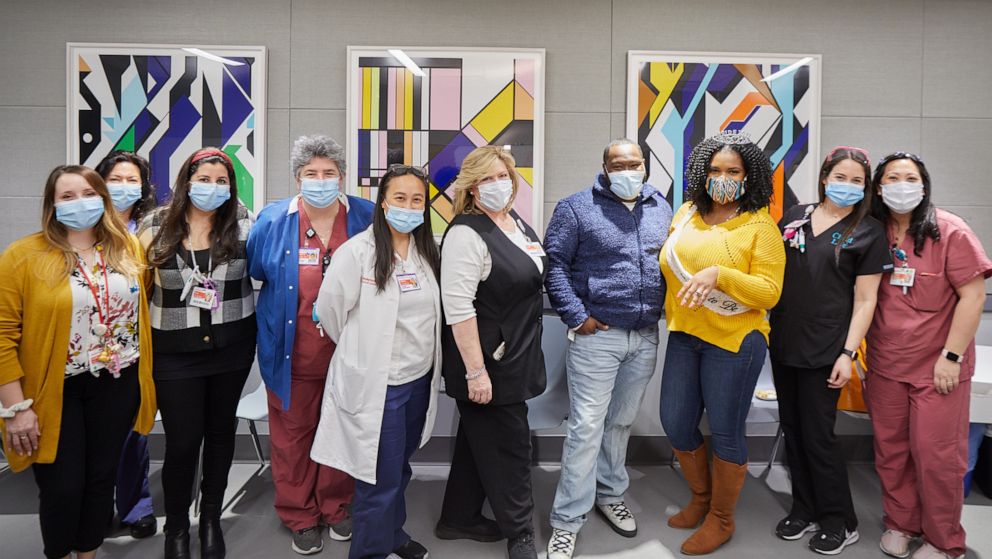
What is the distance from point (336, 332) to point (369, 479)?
557 mm

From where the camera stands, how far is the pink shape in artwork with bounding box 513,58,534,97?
10.7 feet

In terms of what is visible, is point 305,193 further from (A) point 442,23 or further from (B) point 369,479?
(A) point 442,23

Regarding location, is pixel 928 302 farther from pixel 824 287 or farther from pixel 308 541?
pixel 308 541

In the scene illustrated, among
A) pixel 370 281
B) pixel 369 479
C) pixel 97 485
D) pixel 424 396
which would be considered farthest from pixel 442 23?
pixel 97 485

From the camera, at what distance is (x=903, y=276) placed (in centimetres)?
226

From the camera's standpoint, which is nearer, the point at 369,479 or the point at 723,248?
the point at 369,479

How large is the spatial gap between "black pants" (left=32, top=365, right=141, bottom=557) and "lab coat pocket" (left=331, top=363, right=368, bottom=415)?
73 centimetres

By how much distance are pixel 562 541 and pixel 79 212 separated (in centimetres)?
221

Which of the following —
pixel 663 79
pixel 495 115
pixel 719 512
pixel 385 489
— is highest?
pixel 663 79

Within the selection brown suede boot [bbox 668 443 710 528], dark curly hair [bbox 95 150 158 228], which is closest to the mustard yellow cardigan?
dark curly hair [bbox 95 150 158 228]

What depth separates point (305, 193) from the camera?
2.27 metres

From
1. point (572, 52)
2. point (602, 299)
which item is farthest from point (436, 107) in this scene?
point (602, 299)

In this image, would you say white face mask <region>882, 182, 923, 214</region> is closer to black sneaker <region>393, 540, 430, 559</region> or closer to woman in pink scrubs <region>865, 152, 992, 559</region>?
woman in pink scrubs <region>865, 152, 992, 559</region>

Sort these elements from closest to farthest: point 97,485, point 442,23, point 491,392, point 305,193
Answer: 1. point 97,485
2. point 491,392
3. point 305,193
4. point 442,23
